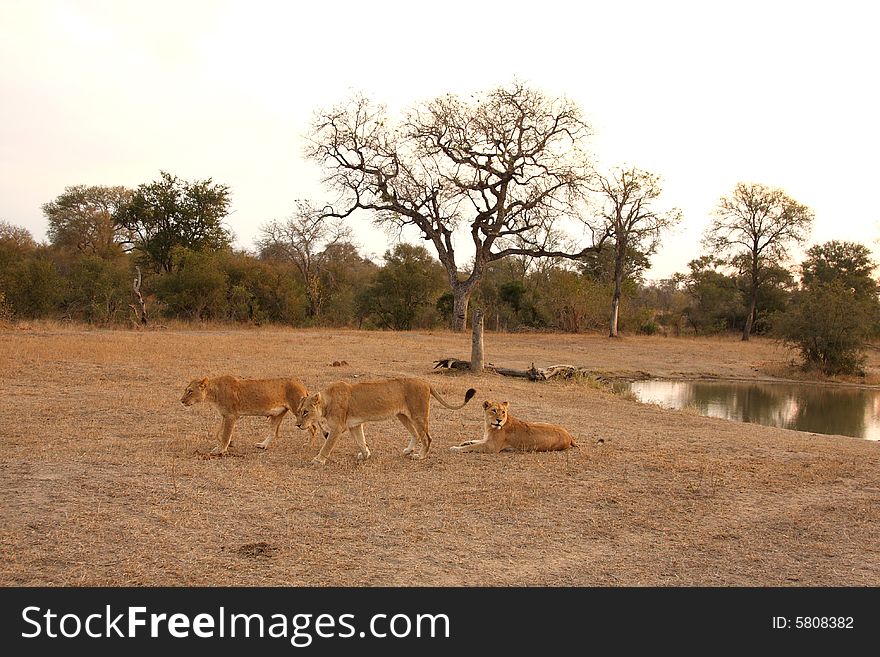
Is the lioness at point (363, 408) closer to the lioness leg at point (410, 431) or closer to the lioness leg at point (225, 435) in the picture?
the lioness leg at point (410, 431)

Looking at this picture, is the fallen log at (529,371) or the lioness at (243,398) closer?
the lioness at (243,398)

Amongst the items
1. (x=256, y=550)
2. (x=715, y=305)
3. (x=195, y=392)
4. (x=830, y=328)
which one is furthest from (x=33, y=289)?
(x=715, y=305)

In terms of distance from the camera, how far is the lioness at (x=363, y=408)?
877 cm

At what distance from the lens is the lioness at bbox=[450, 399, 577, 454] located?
9.48 metres

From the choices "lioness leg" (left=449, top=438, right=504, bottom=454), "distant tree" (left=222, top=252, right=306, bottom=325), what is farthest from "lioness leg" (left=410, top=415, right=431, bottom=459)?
"distant tree" (left=222, top=252, right=306, bottom=325)

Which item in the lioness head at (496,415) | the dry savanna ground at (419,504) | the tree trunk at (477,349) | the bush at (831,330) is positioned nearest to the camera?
the dry savanna ground at (419,504)

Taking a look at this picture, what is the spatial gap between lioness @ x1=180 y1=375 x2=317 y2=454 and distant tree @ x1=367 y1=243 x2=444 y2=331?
134 feet

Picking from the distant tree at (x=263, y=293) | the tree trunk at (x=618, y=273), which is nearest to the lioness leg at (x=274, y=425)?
the tree trunk at (x=618, y=273)

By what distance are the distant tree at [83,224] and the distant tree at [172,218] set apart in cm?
649

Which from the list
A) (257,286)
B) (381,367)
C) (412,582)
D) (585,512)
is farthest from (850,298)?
(257,286)

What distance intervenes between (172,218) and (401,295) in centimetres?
1568

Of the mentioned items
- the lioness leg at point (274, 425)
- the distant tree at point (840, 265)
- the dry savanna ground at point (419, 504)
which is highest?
the distant tree at point (840, 265)

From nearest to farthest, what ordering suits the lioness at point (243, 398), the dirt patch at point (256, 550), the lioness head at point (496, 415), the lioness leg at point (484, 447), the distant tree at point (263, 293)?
the dirt patch at point (256, 550) → the lioness at point (243, 398) → the lioness head at point (496, 415) → the lioness leg at point (484, 447) → the distant tree at point (263, 293)

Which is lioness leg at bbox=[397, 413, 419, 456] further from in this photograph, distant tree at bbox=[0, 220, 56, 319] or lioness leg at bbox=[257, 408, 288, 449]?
distant tree at bbox=[0, 220, 56, 319]
